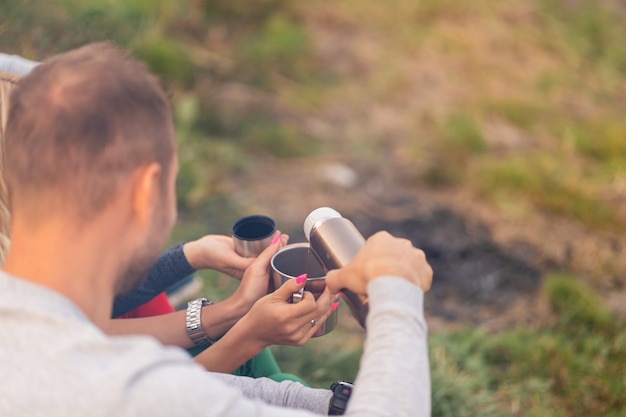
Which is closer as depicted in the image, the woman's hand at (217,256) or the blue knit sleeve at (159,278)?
the woman's hand at (217,256)

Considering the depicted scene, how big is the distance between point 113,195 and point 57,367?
296 millimetres

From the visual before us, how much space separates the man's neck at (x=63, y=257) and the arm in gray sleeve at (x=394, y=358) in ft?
1.60

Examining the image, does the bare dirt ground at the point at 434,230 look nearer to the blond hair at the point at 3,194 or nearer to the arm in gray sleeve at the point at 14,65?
the arm in gray sleeve at the point at 14,65

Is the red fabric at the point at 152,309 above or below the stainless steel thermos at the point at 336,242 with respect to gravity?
below

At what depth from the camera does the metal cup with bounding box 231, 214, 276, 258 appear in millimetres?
1957

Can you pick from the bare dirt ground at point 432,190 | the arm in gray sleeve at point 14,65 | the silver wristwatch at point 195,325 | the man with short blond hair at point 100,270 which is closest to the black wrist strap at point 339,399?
the man with short blond hair at point 100,270

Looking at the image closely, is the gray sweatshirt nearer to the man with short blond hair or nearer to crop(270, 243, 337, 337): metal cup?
the man with short blond hair

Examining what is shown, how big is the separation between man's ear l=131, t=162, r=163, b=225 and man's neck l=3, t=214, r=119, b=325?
0.06 metres

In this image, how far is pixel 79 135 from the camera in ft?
3.85

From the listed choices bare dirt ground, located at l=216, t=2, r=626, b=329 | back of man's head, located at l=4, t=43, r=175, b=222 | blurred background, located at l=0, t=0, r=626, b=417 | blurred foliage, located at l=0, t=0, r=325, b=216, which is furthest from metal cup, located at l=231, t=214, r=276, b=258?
blurred foliage, located at l=0, t=0, r=325, b=216

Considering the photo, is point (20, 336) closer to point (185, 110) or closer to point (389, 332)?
point (389, 332)

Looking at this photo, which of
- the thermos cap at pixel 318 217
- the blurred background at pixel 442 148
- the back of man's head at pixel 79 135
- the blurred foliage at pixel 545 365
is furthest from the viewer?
the blurred background at pixel 442 148

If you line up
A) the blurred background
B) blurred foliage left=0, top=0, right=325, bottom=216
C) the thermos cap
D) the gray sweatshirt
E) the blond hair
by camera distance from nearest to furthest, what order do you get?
the gray sweatshirt, the thermos cap, the blond hair, the blurred background, blurred foliage left=0, top=0, right=325, bottom=216

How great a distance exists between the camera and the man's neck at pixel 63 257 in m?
1.20
